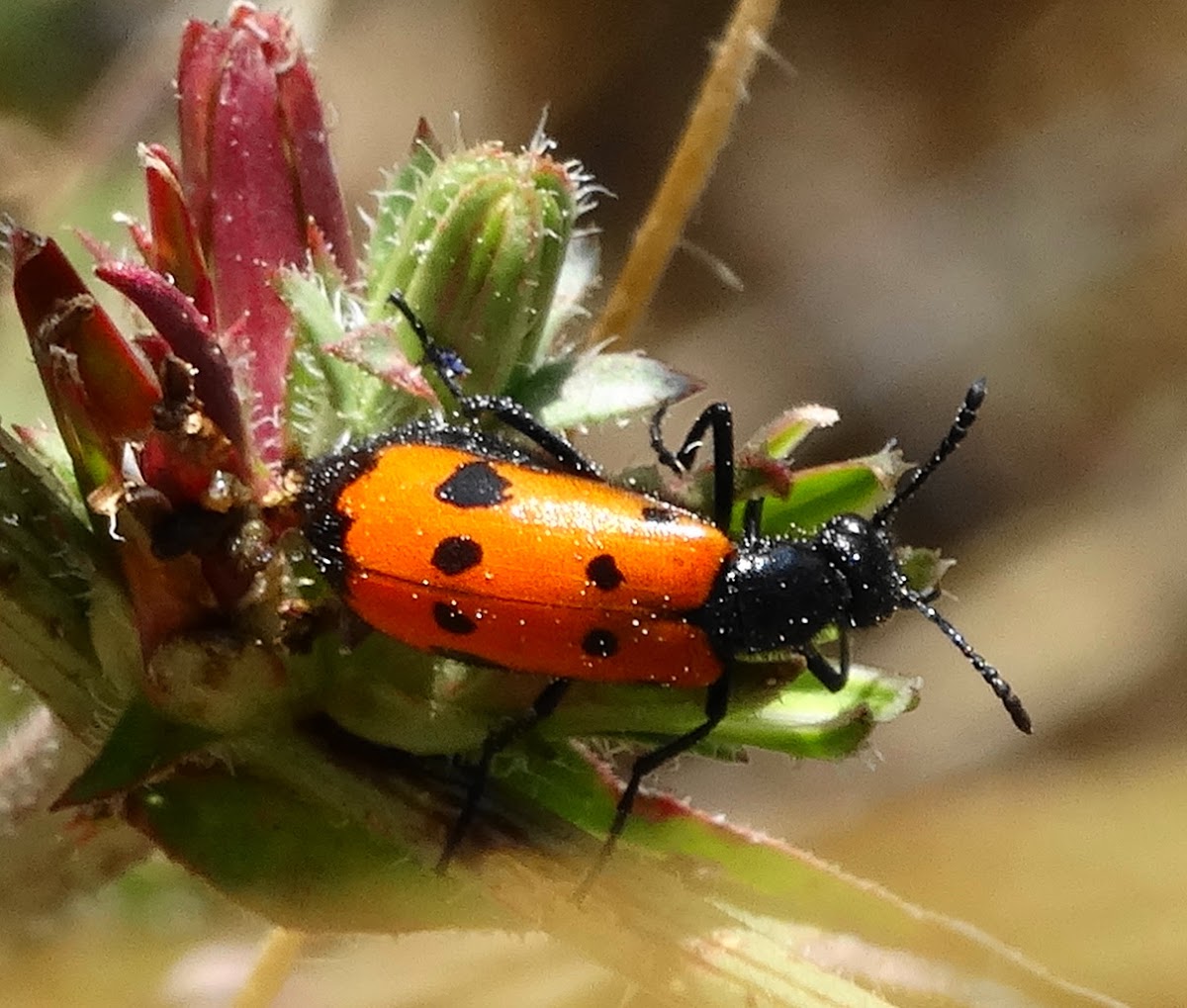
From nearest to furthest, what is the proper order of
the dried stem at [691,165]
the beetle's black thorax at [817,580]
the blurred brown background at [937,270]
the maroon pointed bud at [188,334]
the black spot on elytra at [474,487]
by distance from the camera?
1. the maroon pointed bud at [188,334]
2. the black spot on elytra at [474,487]
3. the beetle's black thorax at [817,580]
4. the dried stem at [691,165]
5. the blurred brown background at [937,270]

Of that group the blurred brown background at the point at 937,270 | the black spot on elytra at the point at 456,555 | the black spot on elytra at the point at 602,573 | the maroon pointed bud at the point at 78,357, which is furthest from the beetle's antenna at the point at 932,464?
the blurred brown background at the point at 937,270

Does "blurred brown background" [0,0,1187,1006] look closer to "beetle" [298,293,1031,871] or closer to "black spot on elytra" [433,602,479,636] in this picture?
"beetle" [298,293,1031,871]

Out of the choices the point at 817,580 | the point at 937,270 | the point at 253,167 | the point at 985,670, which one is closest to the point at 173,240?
the point at 253,167

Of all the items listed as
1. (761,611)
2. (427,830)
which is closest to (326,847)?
(427,830)

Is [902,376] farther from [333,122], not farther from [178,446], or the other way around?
[178,446]

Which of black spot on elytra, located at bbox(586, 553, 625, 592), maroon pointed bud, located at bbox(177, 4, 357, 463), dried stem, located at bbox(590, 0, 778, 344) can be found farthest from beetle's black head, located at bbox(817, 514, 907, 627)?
maroon pointed bud, located at bbox(177, 4, 357, 463)

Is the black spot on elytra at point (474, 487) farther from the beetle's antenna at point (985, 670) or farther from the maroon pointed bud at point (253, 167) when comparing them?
the beetle's antenna at point (985, 670)

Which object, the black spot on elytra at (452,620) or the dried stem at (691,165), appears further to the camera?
the dried stem at (691,165)
